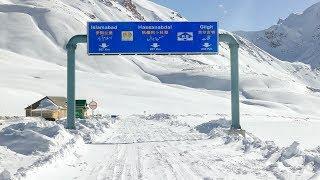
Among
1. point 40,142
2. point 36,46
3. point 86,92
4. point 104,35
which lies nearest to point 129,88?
point 86,92

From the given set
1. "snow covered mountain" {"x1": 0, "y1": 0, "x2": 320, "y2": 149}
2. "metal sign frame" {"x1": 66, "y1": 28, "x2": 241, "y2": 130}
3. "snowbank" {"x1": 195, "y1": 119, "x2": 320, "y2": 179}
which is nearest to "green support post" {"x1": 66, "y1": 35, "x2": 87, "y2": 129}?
"metal sign frame" {"x1": 66, "y1": 28, "x2": 241, "y2": 130}

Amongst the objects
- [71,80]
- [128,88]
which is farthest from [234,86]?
[128,88]

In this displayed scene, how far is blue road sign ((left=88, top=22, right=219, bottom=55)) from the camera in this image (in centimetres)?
2869

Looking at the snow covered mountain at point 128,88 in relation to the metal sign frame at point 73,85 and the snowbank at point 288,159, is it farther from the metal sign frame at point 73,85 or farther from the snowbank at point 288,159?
the snowbank at point 288,159

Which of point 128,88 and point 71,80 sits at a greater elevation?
point 71,80

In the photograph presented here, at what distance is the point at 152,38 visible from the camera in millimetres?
28922

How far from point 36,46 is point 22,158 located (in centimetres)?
18629

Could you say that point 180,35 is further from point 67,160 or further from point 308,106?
point 308,106

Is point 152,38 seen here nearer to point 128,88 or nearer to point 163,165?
point 163,165

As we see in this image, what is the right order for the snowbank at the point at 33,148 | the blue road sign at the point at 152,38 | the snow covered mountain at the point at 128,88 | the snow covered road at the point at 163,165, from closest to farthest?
the snow covered road at the point at 163,165 → the snowbank at the point at 33,148 → the blue road sign at the point at 152,38 → the snow covered mountain at the point at 128,88

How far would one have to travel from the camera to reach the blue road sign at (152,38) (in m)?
28.7

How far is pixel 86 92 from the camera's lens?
111562mm

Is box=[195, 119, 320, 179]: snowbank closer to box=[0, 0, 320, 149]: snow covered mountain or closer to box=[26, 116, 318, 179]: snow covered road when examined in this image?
box=[26, 116, 318, 179]: snow covered road

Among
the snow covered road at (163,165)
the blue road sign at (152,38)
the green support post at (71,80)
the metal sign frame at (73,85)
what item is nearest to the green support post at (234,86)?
the metal sign frame at (73,85)
